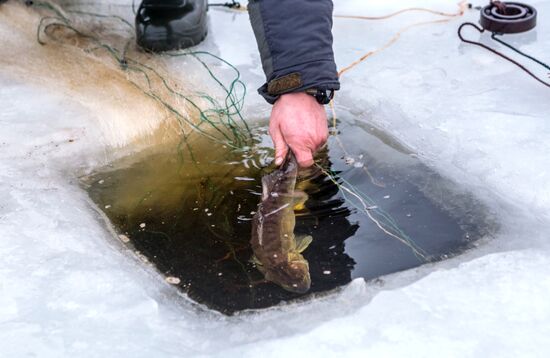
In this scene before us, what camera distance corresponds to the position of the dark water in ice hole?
2.30 metres

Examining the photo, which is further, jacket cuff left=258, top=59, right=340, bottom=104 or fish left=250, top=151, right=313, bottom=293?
jacket cuff left=258, top=59, right=340, bottom=104

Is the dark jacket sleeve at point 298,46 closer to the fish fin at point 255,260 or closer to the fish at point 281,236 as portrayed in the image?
the fish at point 281,236

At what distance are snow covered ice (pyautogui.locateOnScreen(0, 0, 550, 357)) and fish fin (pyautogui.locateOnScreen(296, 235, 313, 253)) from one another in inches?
10.3

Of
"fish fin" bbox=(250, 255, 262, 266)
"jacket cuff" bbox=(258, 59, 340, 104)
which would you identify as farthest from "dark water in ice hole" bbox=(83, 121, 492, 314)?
"jacket cuff" bbox=(258, 59, 340, 104)

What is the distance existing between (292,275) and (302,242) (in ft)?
0.66

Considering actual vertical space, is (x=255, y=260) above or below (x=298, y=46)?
below

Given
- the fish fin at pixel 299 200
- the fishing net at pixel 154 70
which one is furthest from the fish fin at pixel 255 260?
the fishing net at pixel 154 70

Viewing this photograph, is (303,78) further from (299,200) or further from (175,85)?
(175,85)

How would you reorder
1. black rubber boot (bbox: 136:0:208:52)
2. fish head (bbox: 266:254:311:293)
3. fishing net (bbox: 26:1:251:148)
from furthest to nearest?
black rubber boot (bbox: 136:0:208:52) < fishing net (bbox: 26:1:251:148) < fish head (bbox: 266:254:311:293)

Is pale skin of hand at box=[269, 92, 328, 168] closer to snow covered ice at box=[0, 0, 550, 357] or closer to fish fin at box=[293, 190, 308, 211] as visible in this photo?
fish fin at box=[293, 190, 308, 211]

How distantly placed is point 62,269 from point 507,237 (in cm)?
156

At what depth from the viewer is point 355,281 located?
2.20 metres

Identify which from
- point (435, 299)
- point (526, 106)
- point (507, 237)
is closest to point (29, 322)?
point (435, 299)

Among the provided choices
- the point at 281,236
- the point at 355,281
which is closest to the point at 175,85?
the point at 281,236
